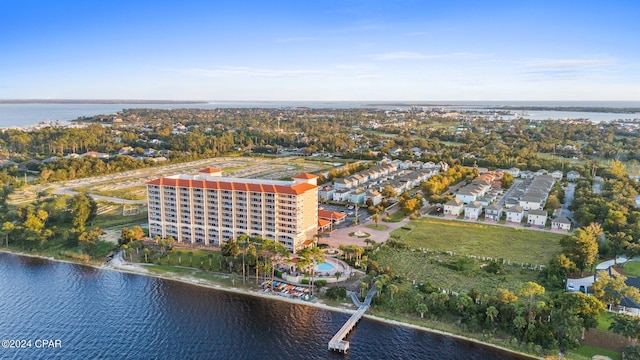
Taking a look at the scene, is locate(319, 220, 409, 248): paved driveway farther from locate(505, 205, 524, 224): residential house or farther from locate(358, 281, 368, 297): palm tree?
locate(505, 205, 524, 224): residential house

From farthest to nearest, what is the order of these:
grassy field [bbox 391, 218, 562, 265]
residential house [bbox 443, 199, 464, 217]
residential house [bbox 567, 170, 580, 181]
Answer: residential house [bbox 567, 170, 580, 181], residential house [bbox 443, 199, 464, 217], grassy field [bbox 391, 218, 562, 265]

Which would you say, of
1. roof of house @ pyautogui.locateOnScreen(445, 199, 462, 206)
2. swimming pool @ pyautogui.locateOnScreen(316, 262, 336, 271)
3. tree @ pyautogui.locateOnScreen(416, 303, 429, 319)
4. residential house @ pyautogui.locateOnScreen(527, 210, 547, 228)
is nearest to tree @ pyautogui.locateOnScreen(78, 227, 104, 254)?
swimming pool @ pyautogui.locateOnScreen(316, 262, 336, 271)

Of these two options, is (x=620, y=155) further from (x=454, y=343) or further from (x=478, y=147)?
(x=454, y=343)

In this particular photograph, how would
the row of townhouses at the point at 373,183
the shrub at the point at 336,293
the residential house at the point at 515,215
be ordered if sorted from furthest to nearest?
the row of townhouses at the point at 373,183 → the residential house at the point at 515,215 → the shrub at the point at 336,293

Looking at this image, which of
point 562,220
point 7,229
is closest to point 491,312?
point 562,220

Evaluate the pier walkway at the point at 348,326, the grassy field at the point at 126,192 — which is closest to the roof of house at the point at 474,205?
the pier walkway at the point at 348,326

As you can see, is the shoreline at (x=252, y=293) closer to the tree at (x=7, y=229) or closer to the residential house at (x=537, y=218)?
the tree at (x=7, y=229)
